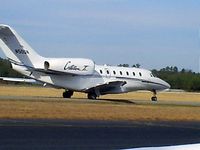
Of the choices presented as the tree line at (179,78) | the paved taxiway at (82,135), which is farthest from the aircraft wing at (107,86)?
the tree line at (179,78)

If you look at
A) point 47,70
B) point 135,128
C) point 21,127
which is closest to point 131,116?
point 135,128

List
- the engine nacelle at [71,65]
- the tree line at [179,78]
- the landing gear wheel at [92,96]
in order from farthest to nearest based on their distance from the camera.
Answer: the tree line at [179,78]
the landing gear wheel at [92,96]
the engine nacelle at [71,65]

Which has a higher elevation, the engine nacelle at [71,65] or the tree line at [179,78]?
the tree line at [179,78]

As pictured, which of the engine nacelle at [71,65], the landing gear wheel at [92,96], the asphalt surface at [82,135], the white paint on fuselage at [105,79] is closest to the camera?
the asphalt surface at [82,135]

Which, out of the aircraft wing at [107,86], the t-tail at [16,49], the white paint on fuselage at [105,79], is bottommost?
the aircraft wing at [107,86]

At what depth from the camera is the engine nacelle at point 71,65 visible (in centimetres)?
4538

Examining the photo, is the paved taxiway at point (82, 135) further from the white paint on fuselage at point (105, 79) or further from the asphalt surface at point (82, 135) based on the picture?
the white paint on fuselage at point (105, 79)

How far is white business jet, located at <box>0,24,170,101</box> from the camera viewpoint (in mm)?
45656

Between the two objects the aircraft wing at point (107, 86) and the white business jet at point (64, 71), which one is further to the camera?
the aircraft wing at point (107, 86)

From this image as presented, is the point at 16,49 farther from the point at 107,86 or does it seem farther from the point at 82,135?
the point at 82,135

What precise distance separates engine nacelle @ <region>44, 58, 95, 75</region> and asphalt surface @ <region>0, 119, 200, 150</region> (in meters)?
20.7

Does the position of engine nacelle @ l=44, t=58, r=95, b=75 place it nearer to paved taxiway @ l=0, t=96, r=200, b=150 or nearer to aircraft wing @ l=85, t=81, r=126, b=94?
aircraft wing @ l=85, t=81, r=126, b=94

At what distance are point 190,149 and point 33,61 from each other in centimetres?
4296

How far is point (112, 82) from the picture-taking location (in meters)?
47.2
